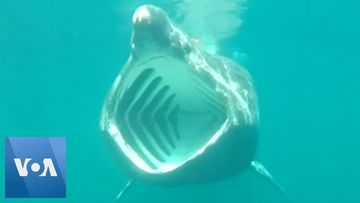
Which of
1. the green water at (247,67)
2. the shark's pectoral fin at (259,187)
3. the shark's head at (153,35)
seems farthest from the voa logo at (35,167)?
the shark's pectoral fin at (259,187)

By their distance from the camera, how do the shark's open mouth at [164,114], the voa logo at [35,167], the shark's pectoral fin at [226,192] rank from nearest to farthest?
1. the shark's open mouth at [164,114]
2. the voa logo at [35,167]
3. the shark's pectoral fin at [226,192]

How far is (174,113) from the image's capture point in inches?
239

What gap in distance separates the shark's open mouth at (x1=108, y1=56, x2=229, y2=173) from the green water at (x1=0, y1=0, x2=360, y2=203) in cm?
72

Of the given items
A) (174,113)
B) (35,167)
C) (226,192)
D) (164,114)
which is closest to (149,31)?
(164,114)

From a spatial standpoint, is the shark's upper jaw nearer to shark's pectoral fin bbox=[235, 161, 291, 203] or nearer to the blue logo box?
the blue logo box

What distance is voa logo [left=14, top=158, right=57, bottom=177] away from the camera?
569cm

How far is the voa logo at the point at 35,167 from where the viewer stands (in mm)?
5691

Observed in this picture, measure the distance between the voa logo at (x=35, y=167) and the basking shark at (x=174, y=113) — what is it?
28.6 inches

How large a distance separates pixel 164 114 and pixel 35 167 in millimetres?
1338

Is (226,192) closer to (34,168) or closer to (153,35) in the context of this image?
(34,168)

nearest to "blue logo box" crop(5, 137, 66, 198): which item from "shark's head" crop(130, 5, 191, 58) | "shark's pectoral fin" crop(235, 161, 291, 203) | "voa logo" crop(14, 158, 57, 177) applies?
"voa logo" crop(14, 158, 57, 177)

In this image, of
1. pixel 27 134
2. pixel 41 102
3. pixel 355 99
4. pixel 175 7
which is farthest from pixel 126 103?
pixel 355 99

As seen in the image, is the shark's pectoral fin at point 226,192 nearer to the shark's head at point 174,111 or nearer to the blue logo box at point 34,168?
the shark's head at point 174,111

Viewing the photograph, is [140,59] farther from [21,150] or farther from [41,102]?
[41,102]
